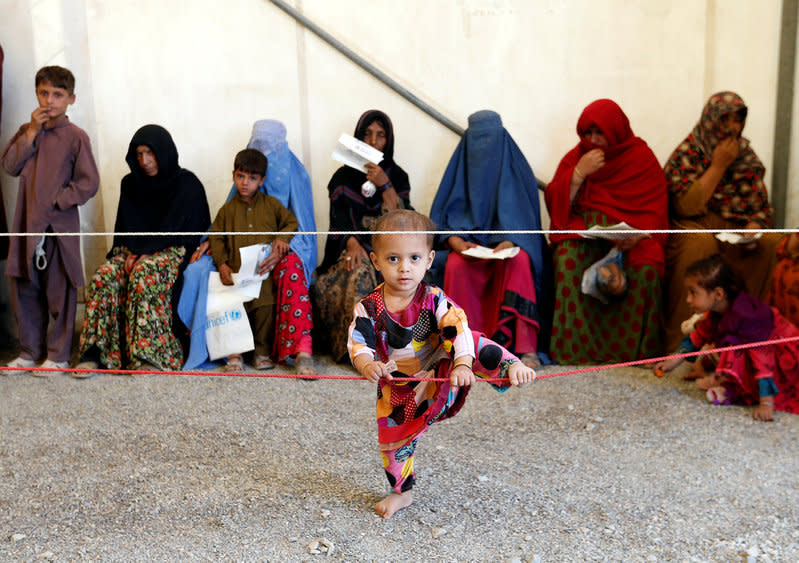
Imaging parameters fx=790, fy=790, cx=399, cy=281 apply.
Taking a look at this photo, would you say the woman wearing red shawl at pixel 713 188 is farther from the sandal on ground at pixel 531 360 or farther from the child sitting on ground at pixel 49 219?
the child sitting on ground at pixel 49 219

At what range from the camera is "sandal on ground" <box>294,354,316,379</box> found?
3564mm

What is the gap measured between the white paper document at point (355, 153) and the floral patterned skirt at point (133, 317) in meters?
0.95

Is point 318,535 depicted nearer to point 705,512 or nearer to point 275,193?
point 705,512

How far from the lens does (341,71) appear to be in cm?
435

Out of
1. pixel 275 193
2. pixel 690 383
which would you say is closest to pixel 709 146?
pixel 690 383

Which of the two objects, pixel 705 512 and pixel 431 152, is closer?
pixel 705 512

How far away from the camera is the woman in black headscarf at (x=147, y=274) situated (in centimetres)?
360

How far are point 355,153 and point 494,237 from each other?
77cm

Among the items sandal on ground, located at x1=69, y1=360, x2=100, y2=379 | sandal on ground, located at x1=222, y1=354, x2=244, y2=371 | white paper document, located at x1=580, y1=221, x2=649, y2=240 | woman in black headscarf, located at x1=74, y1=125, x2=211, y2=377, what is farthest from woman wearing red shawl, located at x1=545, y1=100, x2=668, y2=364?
sandal on ground, located at x1=69, y1=360, x2=100, y2=379

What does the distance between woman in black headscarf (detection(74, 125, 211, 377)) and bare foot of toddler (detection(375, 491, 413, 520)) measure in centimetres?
178

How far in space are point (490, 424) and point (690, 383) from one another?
0.95 meters

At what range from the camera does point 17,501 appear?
2.27 meters

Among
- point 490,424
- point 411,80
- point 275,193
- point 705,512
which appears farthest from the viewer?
point 411,80

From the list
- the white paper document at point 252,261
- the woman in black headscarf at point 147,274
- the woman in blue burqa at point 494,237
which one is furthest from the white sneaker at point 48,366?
the woman in blue burqa at point 494,237
